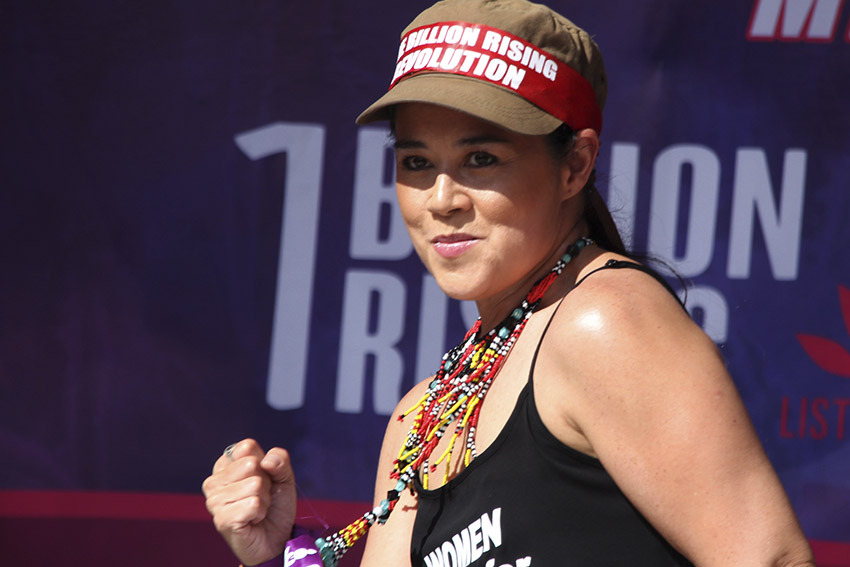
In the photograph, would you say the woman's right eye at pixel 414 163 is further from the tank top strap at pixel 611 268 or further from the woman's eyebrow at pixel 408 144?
the tank top strap at pixel 611 268

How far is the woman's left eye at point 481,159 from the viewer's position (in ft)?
5.15

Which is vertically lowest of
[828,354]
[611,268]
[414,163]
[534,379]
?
[828,354]

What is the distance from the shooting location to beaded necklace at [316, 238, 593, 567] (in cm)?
161

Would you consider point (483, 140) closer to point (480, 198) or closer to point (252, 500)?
point (480, 198)

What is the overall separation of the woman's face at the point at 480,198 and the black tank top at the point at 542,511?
17cm

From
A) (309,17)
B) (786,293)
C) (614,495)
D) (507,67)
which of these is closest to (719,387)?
(614,495)

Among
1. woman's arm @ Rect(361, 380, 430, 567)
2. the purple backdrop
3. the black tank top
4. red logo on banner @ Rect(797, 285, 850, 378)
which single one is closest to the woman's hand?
woman's arm @ Rect(361, 380, 430, 567)

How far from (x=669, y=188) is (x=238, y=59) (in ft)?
3.99

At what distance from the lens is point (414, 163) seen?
165cm

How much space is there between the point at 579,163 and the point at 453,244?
0.22 metres

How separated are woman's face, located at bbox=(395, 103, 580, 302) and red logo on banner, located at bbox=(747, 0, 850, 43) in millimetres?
1453

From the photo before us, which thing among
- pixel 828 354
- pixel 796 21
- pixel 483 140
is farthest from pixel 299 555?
pixel 796 21

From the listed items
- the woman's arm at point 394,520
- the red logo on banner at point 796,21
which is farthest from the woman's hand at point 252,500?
the red logo on banner at point 796,21

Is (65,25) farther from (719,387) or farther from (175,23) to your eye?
(719,387)
